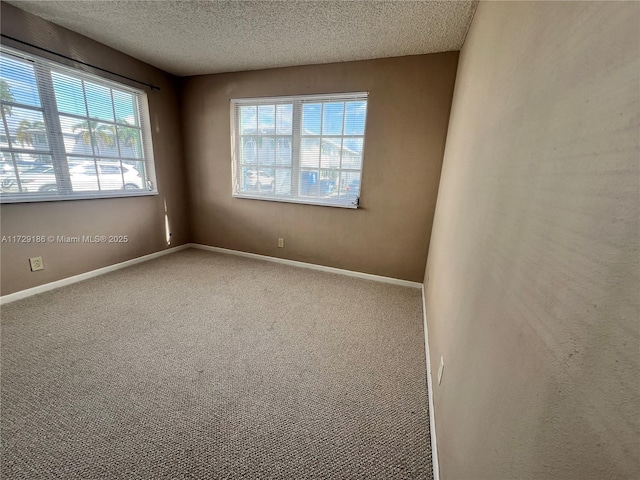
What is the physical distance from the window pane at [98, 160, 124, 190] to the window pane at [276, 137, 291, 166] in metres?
1.80

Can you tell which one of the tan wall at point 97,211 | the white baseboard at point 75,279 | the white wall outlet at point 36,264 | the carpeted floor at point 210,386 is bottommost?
the carpeted floor at point 210,386

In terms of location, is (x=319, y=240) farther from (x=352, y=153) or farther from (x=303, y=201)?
(x=352, y=153)

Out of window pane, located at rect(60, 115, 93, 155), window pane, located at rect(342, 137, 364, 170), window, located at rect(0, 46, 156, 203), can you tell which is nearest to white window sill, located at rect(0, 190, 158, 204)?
window, located at rect(0, 46, 156, 203)

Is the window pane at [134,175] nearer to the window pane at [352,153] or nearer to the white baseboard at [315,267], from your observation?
the white baseboard at [315,267]

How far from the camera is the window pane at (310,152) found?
2.98m

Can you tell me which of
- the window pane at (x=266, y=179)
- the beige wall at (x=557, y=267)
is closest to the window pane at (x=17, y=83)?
the window pane at (x=266, y=179)

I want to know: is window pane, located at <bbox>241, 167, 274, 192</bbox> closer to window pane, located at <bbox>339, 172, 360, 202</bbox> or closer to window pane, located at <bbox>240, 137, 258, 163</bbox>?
window pane, located at <bbox>240, 137, 258, 163</bbox>

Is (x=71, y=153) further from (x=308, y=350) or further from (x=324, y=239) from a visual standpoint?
(x=308, y=350)

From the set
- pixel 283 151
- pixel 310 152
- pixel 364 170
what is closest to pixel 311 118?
pixel 310 152

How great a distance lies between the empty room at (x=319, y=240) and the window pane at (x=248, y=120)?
1.1 inches

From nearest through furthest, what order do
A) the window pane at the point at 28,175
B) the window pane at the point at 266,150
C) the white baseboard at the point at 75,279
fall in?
the window pane at the point at 28,175
the white baseboard at the point at 75,279
the window pane at the point at 266,150

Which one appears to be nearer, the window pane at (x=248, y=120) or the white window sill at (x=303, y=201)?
the white window sill at (x=303, y=201)

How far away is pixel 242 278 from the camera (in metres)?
2.93

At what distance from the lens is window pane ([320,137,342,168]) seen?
9.45ft
